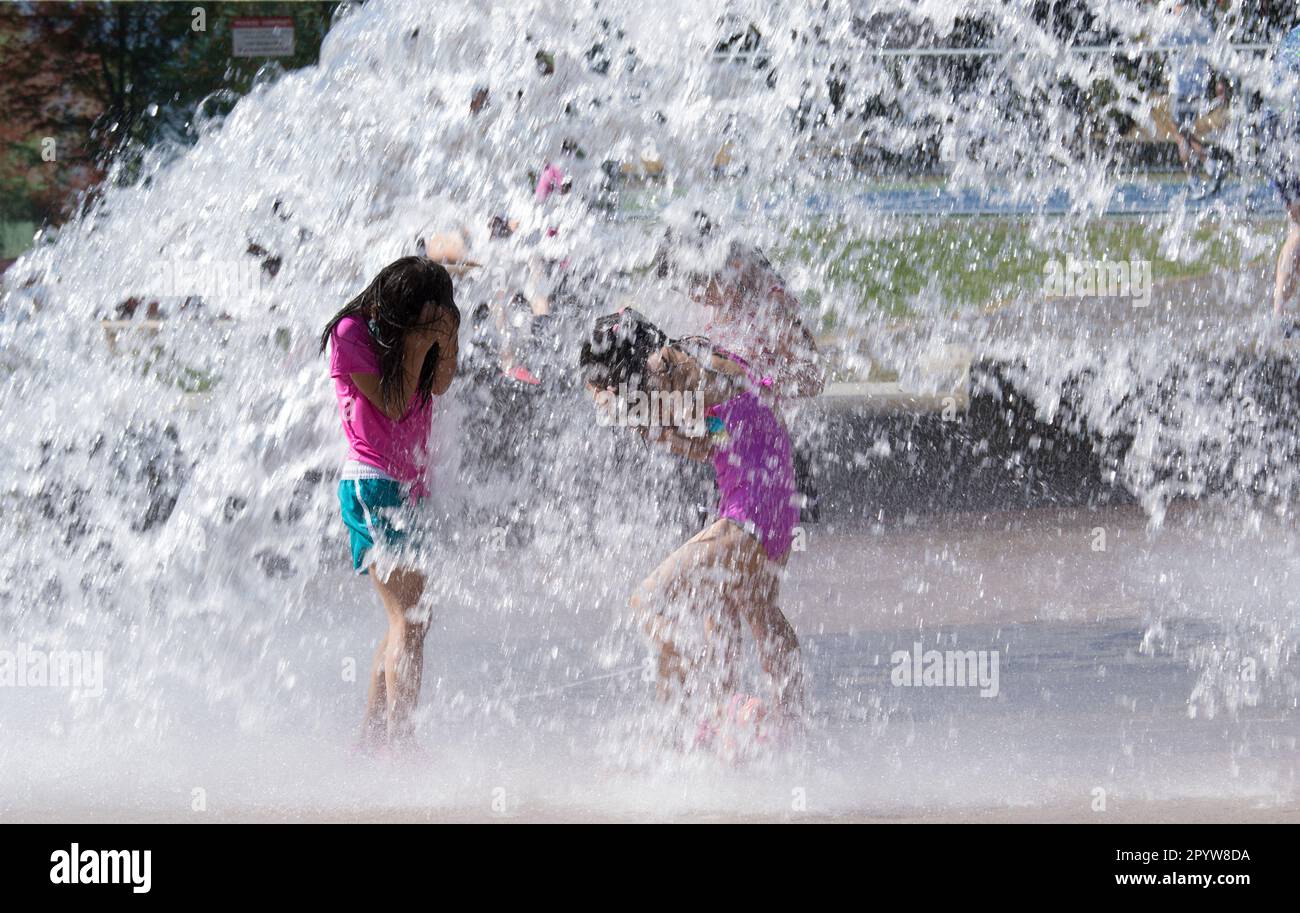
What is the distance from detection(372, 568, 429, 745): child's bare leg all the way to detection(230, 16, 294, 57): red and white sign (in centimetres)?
679

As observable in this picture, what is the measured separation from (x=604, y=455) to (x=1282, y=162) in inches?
129

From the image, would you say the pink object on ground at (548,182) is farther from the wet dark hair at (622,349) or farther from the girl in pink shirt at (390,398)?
the girl in pink shirt at (390,398)

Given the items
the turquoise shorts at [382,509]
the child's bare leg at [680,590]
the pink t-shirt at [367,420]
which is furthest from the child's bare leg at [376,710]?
the child's bare leg at [680,590]

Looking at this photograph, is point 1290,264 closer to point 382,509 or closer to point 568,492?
point 568,492

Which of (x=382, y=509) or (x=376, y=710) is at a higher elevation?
(x=382, y=509)

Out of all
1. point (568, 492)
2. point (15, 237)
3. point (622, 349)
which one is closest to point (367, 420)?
point (622, 349)

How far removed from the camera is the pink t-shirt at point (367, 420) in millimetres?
3242

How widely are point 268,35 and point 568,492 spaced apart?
4.71 metres

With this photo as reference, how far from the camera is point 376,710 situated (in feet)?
11.5

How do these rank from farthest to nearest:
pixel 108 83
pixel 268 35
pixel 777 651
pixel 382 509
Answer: pixel 108 83 < pixel 268 35 < pixel 777 651 < pixel 382 509

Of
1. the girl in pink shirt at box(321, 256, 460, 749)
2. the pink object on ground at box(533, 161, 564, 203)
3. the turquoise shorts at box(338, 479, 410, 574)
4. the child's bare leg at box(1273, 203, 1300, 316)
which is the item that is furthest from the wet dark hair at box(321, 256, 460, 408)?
the child's bare leg at box(1273, 203, 1300, 316)

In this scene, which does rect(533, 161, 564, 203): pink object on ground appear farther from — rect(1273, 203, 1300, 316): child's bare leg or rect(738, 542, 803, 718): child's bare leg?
rect(1273, 203, 1300, 316): child's bare leg
